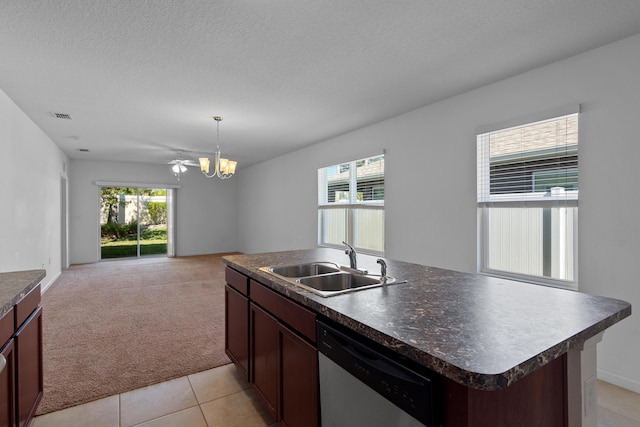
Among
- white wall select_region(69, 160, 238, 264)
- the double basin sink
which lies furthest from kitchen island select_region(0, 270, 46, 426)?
white wall select_region(69, 160, 238, 264)

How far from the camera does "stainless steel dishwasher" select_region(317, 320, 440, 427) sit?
3.12ft

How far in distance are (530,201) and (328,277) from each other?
2.06 meters

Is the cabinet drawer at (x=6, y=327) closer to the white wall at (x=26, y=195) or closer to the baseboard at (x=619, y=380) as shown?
the white wall at (x=26, y=195)

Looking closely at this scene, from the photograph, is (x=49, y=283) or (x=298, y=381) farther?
(x=49, y=283)

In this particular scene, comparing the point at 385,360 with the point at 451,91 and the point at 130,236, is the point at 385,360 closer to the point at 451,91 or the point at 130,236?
the point at 451,91

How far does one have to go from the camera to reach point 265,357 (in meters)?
1.97

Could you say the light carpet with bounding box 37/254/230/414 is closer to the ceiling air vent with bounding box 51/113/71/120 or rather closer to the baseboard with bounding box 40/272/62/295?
the baseboard with bounding box 40/272/62/295

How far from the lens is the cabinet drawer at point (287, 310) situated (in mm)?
1493

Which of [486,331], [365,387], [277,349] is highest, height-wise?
[486,331]

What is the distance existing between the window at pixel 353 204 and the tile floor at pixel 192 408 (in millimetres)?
2717

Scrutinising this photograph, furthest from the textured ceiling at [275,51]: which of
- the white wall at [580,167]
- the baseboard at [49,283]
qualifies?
the baseboard at [49,283]

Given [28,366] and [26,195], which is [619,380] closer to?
[28,366]

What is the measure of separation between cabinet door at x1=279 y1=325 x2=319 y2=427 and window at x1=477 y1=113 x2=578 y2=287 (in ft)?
7.85

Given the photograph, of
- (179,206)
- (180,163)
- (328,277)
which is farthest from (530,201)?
(179,206)
